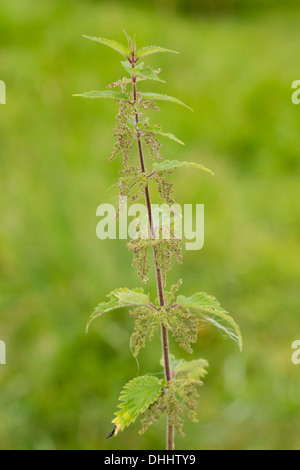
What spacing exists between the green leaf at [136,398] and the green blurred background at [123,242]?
0.46m

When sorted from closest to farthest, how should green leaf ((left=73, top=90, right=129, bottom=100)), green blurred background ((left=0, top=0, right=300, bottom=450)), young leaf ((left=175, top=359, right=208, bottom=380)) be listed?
green leaf ((left=73, top=90, right=129, bottom=100)) → young leaf ((left=175, top=359, right=208, bottom=380)) → green blurred background ((left=0, top=0, right=300, bottom=450))

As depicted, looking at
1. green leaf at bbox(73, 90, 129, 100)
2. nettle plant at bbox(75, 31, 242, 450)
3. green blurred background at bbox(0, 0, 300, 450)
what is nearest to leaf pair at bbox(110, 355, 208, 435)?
nettle plant at bbox(75, 31, 242, 450)

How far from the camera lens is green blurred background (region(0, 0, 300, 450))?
880 mm

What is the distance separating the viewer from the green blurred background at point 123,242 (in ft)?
2.89

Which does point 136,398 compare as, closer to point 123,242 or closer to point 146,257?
point 146,257

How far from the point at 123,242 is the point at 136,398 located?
31.0 inches

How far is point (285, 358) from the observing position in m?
→ 0.99

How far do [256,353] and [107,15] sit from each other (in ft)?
5.52

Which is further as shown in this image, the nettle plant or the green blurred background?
the green blurred background

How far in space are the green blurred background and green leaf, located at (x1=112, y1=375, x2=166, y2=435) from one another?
1.51ft

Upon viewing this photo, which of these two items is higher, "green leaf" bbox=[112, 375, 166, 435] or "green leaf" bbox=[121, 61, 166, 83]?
"green leaf" bbox=[121, 61, 166, 83]

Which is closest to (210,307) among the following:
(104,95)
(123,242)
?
(104,95)

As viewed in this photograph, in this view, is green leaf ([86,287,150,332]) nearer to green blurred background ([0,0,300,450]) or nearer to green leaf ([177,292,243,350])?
green leaf ([177,292,243,350])

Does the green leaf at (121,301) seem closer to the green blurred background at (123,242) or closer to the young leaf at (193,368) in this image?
the young leaf at (193,368)
